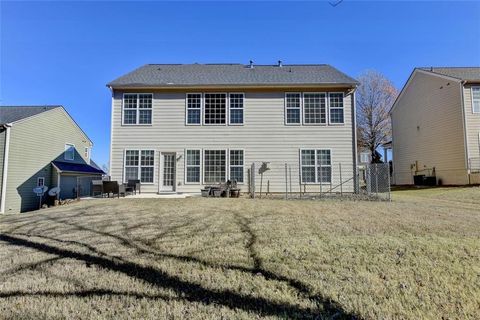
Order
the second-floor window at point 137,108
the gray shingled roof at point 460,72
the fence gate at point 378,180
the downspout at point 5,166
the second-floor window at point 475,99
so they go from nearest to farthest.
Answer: the fence gate at point 378,180, the second-floor window at point 137,108, the downspout at point 5,166, the second-floor window at point 475,99, the gray shingled roof at point 460,72

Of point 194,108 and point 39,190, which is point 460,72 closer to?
point 194,108

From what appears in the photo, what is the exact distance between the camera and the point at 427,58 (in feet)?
79.5

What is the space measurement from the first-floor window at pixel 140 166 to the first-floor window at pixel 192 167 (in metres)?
1.81

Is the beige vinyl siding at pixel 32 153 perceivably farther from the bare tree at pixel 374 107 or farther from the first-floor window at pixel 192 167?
the bare tree at pixel 374 107

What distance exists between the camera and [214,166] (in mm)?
14484

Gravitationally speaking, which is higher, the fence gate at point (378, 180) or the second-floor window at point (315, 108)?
the second-floor window at point (315, 108)

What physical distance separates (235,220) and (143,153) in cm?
930

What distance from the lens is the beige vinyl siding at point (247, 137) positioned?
14.3 m

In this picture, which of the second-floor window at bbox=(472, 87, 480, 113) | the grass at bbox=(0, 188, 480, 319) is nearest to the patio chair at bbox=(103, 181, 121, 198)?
the grass at bbox=(0, 188, 480, 319)

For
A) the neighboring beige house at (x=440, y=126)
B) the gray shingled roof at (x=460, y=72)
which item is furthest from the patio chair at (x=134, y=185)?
the gray shingled roof at (x=460, y=72)

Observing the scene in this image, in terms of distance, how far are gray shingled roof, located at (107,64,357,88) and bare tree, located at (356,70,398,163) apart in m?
14.7

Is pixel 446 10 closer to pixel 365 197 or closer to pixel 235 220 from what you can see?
pixel 365 197

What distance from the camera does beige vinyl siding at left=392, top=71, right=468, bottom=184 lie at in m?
17.5

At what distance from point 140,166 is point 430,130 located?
65.4 feet
